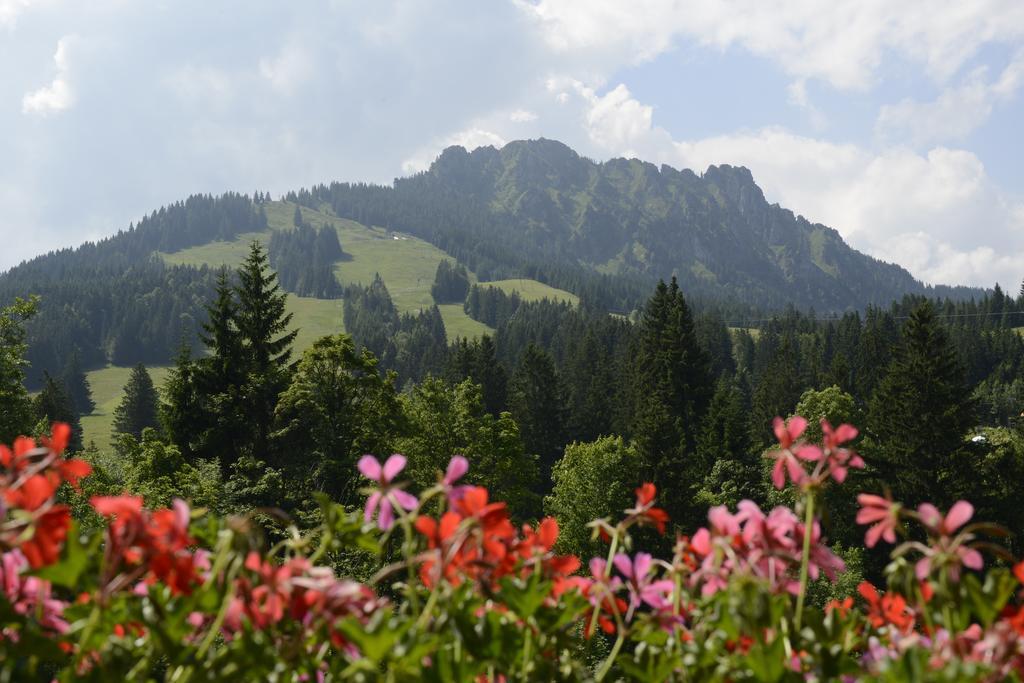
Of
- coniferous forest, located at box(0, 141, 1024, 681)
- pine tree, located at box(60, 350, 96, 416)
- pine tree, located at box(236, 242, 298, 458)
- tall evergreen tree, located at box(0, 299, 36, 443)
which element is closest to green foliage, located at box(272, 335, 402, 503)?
coniferous forest, located at box(0, 141, 1024, 681)

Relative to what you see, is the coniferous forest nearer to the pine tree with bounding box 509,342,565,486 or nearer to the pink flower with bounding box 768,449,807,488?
the pink flower with bounding box 768,449,807,488

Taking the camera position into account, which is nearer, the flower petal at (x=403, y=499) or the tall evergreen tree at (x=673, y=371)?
the flower petal at (x=403, y=499)

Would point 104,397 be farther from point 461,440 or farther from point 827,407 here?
point 827,407

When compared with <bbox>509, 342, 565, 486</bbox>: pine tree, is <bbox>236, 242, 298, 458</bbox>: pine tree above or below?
above

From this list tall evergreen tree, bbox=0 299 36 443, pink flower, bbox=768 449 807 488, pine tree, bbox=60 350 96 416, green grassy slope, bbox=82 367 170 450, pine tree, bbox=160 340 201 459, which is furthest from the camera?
pine tree, bbox=60 350 96 416

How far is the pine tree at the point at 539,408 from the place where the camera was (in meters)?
58.0

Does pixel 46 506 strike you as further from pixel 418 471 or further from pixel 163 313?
pixel 163 313

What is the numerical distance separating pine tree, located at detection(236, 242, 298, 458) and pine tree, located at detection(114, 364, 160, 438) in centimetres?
7169

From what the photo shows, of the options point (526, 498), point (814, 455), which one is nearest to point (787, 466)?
point (814, 455)

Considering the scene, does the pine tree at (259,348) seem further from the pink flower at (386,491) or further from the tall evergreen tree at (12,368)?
the pink flower at (386,491)

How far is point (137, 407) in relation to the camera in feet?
310

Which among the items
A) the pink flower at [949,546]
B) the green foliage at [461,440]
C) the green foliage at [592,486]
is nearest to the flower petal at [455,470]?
the pink flower at [949,546]

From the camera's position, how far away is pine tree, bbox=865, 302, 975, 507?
3203 cm

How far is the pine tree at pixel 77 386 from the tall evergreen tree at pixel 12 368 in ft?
381
